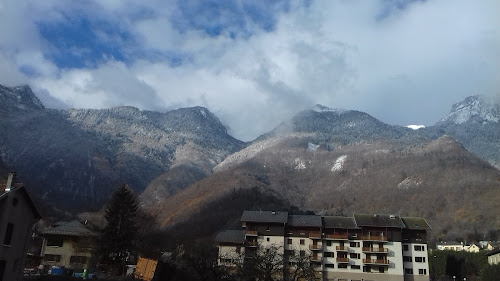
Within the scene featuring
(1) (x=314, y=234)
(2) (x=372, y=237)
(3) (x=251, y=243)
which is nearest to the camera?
(3) (x=251, y=243)

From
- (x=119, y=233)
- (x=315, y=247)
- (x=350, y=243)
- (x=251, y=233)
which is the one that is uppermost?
(x=251, y=233)

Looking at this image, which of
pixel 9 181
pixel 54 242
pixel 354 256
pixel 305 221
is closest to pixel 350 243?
pixel 354 256

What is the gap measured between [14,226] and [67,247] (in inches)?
1369

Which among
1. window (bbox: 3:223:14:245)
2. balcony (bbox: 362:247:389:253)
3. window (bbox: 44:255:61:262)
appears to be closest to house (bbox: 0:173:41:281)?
window (bbox: 3:223:14:245)

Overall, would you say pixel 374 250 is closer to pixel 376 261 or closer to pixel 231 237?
pixel 376 261

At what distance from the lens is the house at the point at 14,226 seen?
122 ft

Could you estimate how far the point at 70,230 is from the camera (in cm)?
7281

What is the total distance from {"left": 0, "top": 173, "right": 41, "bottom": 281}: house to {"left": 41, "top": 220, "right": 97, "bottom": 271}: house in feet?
93.3

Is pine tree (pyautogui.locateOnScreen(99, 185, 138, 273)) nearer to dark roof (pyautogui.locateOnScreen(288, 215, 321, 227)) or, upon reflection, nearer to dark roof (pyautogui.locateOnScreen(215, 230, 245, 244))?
dark roof (pyautogui.locateOnScreen(215, 230, 245, 244))

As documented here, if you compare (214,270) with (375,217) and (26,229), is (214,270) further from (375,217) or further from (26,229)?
Result: (375,217)

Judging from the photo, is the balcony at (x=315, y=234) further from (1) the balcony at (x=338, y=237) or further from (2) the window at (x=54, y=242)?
(2) the window at (x=54, y=242)

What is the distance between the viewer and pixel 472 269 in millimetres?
108188

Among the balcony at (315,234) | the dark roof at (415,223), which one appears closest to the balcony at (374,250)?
the dark roof at (415,223)

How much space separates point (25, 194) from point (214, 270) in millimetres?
22826
